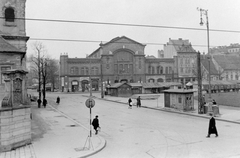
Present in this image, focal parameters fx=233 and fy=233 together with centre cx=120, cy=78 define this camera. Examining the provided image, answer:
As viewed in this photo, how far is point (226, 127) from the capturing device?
57.7ft

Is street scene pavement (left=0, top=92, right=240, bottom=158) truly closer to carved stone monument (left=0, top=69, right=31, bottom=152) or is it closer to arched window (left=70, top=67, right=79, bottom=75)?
carved stone monument (left=0, top=69, right=31, bottom=152)

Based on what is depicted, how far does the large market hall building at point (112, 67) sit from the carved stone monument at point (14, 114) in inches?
2410

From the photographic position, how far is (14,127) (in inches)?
480

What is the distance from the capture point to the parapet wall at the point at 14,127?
38.4ft

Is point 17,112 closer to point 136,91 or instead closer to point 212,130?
point 212,130

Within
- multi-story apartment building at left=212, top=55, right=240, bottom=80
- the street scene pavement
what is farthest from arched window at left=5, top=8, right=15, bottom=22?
multi-story apartment building at left=212, top=55, right=240, bottom=80

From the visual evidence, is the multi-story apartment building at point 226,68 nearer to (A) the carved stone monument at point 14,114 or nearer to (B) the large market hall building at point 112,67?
(B) the large market hall building at point 112,67

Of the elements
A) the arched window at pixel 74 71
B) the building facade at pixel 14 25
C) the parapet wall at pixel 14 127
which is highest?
the building facade at pixel 14 25

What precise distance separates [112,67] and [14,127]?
218 feet

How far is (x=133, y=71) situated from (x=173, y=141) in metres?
66.7

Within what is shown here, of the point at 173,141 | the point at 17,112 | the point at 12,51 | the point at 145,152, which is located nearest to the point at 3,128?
the point at 17,112

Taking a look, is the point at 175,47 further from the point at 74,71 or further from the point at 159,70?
the point at 74,71

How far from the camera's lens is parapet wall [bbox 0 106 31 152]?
38.4 ft

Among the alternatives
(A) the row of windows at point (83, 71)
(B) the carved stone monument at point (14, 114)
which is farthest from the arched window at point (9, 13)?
(A) the row of windows at point (83, 71)
